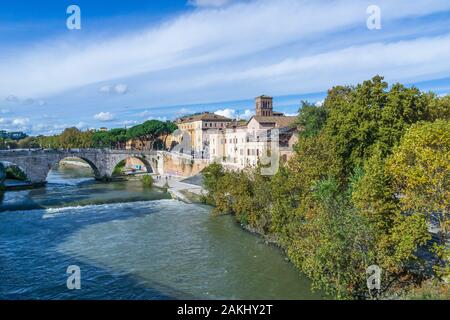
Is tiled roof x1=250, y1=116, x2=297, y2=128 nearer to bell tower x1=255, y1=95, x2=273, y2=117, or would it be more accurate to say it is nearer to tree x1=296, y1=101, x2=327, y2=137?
tree x1=296, y1=101, x2=327, y2=137

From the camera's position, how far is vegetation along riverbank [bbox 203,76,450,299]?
12.7m

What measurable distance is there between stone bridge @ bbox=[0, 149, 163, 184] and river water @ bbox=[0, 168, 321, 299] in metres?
14.8

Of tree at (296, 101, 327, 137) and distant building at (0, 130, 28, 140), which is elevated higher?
distant building at (0, 130, 28, 140)

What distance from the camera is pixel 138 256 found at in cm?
1902

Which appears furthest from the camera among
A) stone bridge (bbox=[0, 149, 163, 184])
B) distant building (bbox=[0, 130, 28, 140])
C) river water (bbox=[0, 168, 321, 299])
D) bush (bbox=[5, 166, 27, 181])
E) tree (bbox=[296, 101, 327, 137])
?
distant building (bbox=[0, 130, 28, 140])

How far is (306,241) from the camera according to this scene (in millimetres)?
15344

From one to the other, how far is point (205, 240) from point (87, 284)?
7.43m

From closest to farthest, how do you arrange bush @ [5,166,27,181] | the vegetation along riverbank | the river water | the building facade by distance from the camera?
the vegetation along riverbank, the river water, the building facade, bush @ [5,166,27,181]

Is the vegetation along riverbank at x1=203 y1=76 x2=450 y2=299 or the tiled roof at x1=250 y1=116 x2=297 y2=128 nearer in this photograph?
the vegetation along riverbank at x1=203 y1=76 x2=450 y2=299

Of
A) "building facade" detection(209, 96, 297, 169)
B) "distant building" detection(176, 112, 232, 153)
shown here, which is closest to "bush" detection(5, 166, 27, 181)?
"building facade" detection(209, 96, 297, 169)

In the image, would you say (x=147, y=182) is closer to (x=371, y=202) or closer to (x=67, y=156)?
(x=67, y=156)
